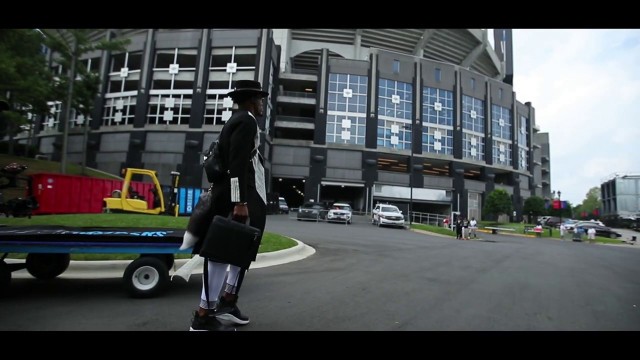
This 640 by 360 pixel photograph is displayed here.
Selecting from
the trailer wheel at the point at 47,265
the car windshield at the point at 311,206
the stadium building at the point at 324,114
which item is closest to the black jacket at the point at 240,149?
the trailer wheel at the point at 47,265

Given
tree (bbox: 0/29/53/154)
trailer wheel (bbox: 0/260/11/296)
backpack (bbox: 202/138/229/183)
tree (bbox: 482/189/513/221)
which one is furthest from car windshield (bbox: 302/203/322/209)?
backpack (bbox: 202/138/229/183)

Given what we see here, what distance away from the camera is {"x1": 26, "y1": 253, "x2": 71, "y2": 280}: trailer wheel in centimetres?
430

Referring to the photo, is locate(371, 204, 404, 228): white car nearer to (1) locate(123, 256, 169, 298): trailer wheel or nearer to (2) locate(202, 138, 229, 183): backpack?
(1) locate(123, 256, 169, 298): trailer wheel

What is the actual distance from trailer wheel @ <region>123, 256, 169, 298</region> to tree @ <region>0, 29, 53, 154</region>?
18.0 metres

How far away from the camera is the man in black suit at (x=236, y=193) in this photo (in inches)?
107

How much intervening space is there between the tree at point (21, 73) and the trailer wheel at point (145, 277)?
18.0 m

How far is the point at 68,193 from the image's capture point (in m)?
15.2

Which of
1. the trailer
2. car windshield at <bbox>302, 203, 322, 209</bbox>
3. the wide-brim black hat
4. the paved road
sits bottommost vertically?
the paved road

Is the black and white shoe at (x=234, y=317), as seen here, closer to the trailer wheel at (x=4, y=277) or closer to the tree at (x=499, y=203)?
the trailer wheel at (x=4, y=277)

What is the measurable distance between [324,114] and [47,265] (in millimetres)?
40749

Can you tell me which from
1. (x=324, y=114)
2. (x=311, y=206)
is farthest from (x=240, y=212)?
(x=324, y=114)
